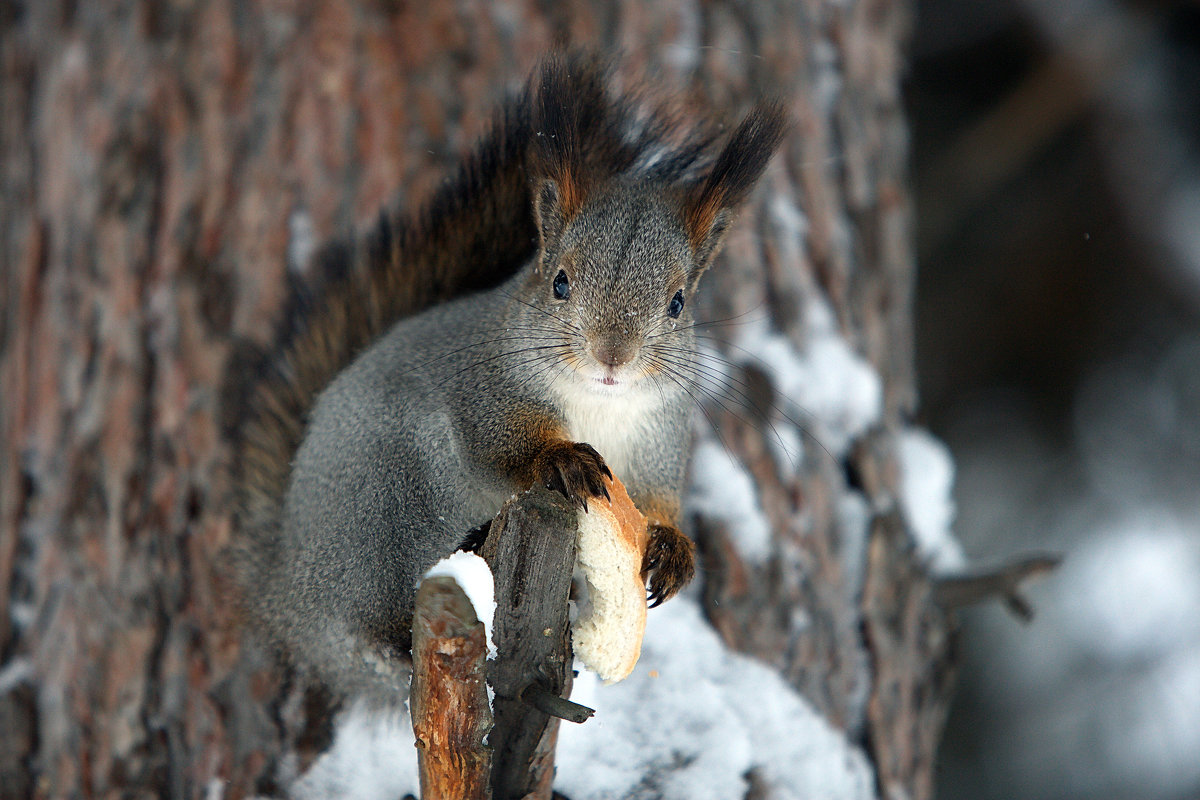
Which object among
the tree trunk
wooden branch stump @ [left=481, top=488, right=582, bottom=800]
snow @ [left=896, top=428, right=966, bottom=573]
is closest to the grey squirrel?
wooden branch stump @ [left=481, top=488, right=582, bottom=800]

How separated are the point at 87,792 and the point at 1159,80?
9.69 feet

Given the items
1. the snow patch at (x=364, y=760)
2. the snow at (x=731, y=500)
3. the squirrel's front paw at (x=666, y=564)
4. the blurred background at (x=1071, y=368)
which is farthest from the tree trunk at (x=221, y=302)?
the blurred background at (x=1071, y=368)

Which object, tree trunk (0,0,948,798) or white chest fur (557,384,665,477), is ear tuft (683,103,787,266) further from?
tree trunk (0,0,948,798)

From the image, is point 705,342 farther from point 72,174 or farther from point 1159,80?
point 1159,80

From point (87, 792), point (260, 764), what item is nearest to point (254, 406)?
point (260, 764)

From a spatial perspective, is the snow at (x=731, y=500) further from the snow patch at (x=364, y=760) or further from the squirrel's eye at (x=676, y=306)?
the snow patch at (x=364, y=760)

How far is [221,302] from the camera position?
4.96ft

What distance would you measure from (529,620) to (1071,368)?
2.26 metres

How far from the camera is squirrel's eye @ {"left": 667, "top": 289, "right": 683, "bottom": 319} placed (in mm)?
1137

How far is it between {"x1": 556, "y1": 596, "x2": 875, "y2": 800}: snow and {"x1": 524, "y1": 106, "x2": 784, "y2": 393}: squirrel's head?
423 millimetres

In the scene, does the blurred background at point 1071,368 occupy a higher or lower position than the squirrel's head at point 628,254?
higher

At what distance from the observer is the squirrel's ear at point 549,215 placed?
1.15 metres

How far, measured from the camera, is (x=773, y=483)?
58.7 inches

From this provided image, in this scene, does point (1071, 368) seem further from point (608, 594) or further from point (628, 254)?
point (608, 594)
